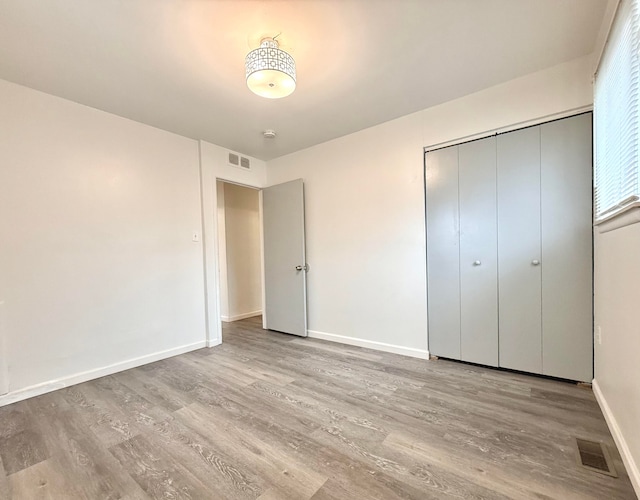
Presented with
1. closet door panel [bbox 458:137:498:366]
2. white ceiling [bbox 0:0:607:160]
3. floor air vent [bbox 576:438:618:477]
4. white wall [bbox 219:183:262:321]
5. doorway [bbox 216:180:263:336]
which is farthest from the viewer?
white wall [bbox 219:183:262:321]

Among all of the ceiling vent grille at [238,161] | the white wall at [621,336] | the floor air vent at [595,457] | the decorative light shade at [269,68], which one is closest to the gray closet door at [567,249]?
the white wall at [621,336]

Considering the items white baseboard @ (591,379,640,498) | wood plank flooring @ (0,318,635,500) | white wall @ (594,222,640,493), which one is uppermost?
white wall @ (594,222,640,493)

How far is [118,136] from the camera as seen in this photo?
2.87 m

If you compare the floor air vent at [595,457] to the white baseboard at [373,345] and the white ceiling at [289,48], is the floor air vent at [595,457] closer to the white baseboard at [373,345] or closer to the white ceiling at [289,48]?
the white baseboard at [373,345]

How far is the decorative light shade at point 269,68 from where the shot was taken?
175 centimetres

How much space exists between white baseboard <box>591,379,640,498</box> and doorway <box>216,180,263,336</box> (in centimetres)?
420

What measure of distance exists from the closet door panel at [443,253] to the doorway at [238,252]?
2.92 metres

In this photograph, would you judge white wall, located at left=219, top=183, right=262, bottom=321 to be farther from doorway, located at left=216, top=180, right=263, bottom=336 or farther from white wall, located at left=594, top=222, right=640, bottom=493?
white wall, located at left=594, top=222, right=640, bottom=493

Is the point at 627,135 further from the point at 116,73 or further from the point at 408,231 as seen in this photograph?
the point at 116,73

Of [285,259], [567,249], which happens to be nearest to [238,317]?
[285,259]

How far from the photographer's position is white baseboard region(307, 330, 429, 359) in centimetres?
299

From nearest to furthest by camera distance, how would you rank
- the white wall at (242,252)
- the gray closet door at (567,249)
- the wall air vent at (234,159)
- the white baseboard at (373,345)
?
the gray closet door at (567,249) → the white baseboard at (373,345) → the wall air vent at (234,159) → the white wall at (242,252)

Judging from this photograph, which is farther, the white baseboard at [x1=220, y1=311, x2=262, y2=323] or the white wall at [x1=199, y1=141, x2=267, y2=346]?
the white baseboard at [x1=220, y1=311, x2=262, y2=323]

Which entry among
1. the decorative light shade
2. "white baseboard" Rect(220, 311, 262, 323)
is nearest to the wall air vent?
the decorative light shade
